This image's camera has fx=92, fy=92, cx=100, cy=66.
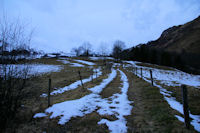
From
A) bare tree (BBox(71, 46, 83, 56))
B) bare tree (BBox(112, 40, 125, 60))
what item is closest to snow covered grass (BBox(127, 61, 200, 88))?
bare tree (BBox(112, 40, 125, 60))

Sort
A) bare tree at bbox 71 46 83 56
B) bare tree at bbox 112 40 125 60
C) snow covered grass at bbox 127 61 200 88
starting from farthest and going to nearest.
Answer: bare tree at bbox 71 46 83 56, bare tree at bbox 112 40 125 60, snow covered grass at bbox 127 61 200 88

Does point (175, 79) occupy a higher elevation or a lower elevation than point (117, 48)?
lower

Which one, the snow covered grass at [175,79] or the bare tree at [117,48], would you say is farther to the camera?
the bare tree at [117,48]

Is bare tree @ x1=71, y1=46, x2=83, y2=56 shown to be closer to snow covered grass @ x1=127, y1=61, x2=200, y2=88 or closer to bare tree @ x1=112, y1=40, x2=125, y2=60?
bare tree @ x1=112, y1=40, x2=125, y2=60

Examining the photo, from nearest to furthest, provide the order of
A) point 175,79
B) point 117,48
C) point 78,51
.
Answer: point 175,79 → point 117,48 → point 78,51

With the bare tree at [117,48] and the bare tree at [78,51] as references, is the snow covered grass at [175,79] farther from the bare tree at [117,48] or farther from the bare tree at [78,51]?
the bare tree at [78,51]

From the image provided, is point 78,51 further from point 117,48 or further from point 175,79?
point 175,79

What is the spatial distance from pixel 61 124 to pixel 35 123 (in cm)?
108

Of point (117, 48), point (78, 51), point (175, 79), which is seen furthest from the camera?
point (78, 51)

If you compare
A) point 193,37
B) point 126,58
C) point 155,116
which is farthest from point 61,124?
point 126,58

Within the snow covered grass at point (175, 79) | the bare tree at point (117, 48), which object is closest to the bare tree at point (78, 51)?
the bare tree at point (117, 48)

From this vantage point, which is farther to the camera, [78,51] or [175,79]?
[78,51]

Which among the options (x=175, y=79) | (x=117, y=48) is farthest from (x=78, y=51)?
(x=175, y=79)

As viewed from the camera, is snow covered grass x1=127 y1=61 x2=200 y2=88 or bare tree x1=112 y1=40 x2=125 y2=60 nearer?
snow covered grass x1=127 y1=61 x2=200 y2=88
